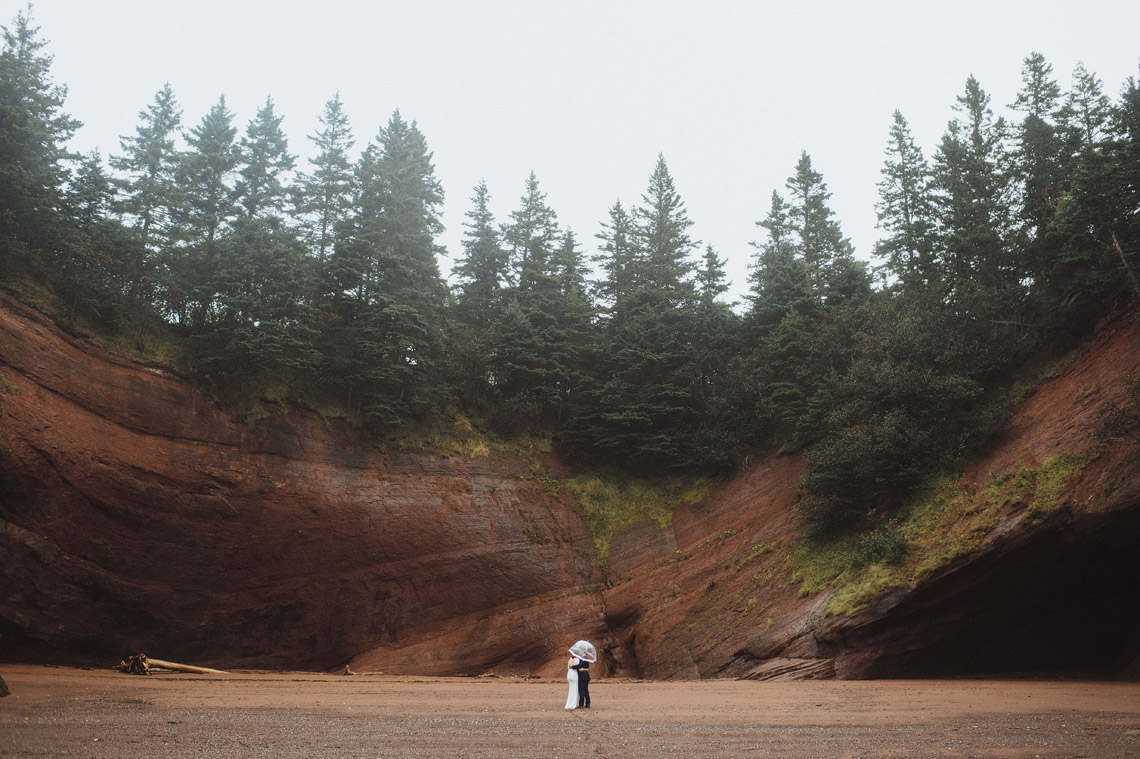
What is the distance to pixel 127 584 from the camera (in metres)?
20.8

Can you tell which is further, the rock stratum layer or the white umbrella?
the rock stratum layer

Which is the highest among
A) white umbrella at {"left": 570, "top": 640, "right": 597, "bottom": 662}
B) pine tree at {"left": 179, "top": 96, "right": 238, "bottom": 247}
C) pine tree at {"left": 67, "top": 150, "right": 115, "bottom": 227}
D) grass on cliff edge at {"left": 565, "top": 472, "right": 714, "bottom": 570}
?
pine tree at {"left": 179, "top": 96, "right": 238, "bottom": 247}

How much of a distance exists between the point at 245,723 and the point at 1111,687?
17.1 m

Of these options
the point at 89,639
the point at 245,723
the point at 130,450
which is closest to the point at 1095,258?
the point at 245,723

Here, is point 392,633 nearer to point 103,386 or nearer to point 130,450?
point 130,450

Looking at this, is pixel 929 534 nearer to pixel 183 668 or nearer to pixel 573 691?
pixel 573 691

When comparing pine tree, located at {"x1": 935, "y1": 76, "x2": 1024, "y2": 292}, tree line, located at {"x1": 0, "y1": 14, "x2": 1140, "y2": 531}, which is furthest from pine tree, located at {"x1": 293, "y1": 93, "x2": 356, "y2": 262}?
pine tree, located at {"x1": 935, "y1": 76, "x2": 1024, "y2": 292}

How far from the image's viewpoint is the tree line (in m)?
21.0

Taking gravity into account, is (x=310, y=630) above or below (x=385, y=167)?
below

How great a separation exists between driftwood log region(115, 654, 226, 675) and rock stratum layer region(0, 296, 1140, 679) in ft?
5.60

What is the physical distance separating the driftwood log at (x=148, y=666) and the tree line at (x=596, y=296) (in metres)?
9.42

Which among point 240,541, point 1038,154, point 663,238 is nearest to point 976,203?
point 1038,154

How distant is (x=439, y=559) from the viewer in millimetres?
25031

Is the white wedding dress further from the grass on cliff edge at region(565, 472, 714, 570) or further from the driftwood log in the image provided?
the grass on cliff edge at region(565, 472, 714, 570)
